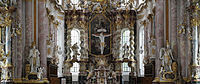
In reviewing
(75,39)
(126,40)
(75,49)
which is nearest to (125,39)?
(126,40)

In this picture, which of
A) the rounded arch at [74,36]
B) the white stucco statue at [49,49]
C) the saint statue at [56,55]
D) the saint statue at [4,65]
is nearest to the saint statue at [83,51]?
the rounded arch at [74,36]

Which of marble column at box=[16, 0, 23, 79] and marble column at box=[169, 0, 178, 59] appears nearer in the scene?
marble column at box=[16, 0, 23, 79]

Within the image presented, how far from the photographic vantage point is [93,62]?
30.7 meters

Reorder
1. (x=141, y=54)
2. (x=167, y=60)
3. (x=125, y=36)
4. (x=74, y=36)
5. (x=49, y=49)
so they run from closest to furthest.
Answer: (x=167, y=60)
(x=49, y=49)
(x=141, y=54)
(x=125, y=36)
(x=74, y=36)

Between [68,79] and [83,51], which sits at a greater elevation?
[83,51]

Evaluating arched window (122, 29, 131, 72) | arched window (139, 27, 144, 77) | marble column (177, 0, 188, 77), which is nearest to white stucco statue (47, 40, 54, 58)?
arched window (139, 27, 144, 77)

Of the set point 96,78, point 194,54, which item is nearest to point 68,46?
point 96,78

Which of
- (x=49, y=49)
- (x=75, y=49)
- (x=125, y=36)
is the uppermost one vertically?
(x=125, y=36)

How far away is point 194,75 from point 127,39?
1337 centimetres

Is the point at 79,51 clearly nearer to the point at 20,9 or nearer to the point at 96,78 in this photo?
the point at 96,78

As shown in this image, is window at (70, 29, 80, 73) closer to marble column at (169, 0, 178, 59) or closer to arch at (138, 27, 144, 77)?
arch at (138, 27, 144, 77)

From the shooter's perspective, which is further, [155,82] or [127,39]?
[127,39]

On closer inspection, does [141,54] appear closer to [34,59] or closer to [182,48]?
[182,48]

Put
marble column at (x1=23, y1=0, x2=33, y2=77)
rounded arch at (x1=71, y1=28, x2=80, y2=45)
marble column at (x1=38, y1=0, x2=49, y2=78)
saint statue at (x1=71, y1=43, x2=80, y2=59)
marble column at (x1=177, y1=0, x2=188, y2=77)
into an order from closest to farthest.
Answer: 1. marble column at (x1=177, y1=0, x2=188, y2=77)
2. marble column at (x1=23, y1=0, x2=33, y2=77)
3. marble column at (x1=38, y1=0, x2=49, y2=78)
4. saint statue at (x1=71, y1=43, x2=80, y2=59)
5. rounded arch at (x1=71, y1=28, x2=80, y2=45)
